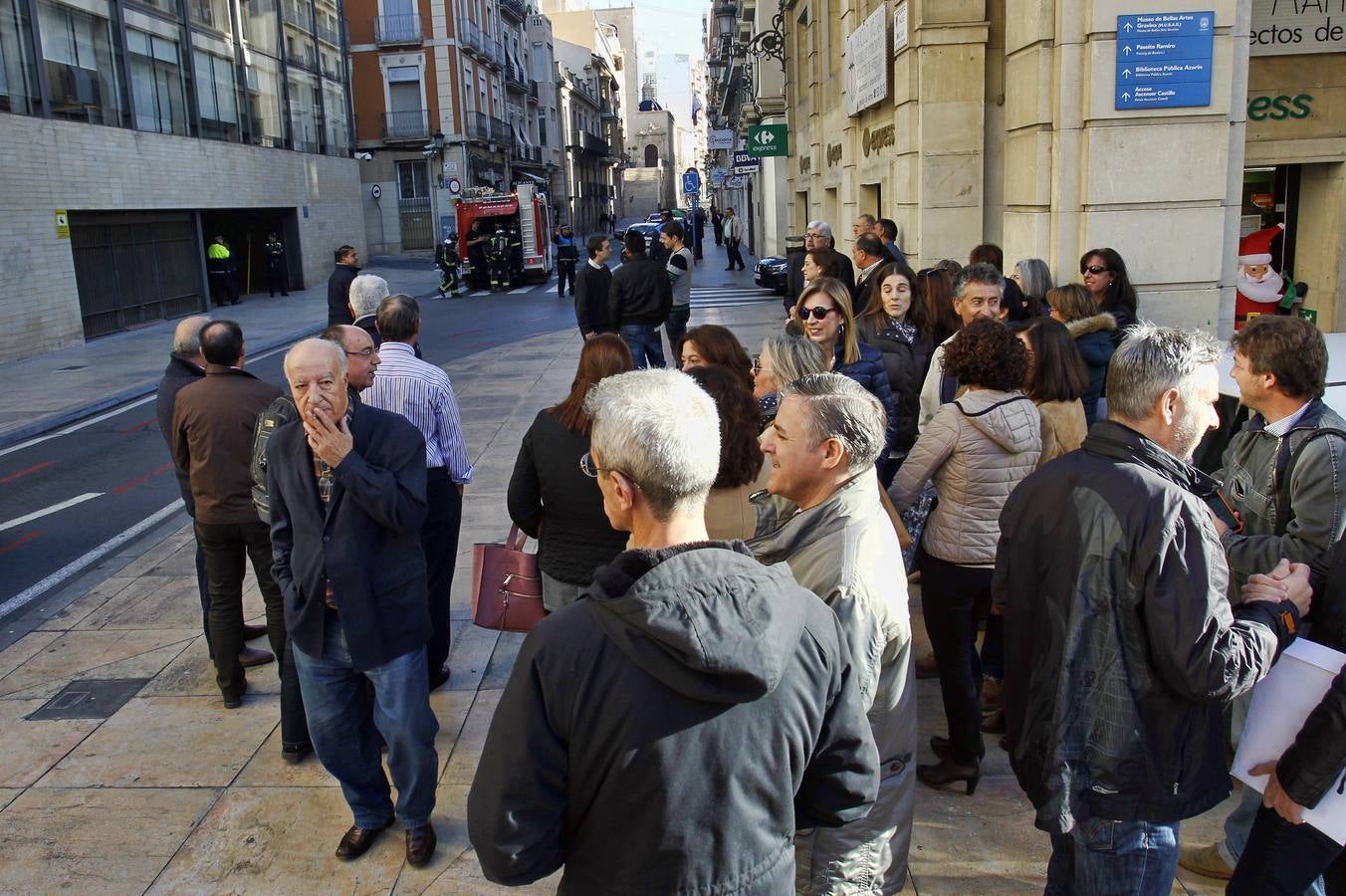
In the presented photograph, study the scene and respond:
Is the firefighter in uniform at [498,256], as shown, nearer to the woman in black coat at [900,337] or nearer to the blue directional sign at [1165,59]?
the blue directional sign at [1165,59]

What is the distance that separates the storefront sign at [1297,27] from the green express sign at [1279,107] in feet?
1.19

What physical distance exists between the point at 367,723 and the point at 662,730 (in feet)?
7.99

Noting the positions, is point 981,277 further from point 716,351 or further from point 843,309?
point 716,351

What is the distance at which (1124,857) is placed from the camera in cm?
275

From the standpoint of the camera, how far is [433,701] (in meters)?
5.04

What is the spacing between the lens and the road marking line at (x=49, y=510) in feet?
28.8

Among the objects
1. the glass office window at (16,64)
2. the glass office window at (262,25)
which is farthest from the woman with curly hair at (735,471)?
the glass office window at (262,25)

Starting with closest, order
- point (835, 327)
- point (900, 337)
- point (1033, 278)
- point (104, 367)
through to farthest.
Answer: point (835, 327) < point (900, 337) < point (1033, 278) < point (104, 367)

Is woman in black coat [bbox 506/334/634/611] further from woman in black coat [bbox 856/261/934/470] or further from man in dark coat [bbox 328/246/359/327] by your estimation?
man in dark coat [bbox 328/246/359/327]

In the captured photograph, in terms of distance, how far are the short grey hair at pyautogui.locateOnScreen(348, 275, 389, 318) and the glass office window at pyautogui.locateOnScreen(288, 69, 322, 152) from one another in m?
28.3

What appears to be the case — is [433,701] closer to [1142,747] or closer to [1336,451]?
[1142,747]

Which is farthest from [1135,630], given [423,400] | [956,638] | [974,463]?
[423,400]

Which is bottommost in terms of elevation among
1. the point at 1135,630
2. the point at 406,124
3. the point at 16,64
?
the point at 1135,630

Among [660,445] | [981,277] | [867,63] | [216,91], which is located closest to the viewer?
[660,445]
